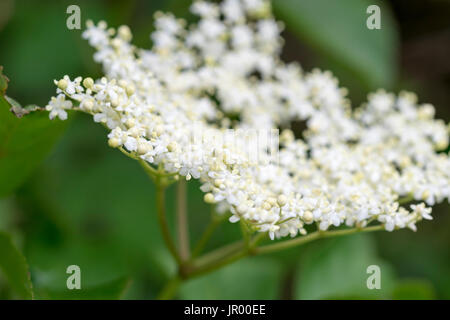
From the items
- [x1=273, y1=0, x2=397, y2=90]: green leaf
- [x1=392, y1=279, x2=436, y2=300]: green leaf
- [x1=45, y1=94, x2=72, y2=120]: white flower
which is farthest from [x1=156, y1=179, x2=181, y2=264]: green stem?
[x1=273, y1=0, x2=397, y2=90]: green leaf

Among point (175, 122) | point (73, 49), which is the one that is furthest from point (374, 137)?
point (73, 49)

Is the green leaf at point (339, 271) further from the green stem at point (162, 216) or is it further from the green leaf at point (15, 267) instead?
the green leaf at point (15, 267)

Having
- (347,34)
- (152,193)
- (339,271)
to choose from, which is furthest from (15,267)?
(347,34)

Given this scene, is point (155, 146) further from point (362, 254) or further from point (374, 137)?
point (362, 254)

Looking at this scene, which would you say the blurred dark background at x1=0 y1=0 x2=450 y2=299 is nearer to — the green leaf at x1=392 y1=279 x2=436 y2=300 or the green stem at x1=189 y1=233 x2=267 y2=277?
the green leaf at x1=392 y1=279 x2=436 y2=300

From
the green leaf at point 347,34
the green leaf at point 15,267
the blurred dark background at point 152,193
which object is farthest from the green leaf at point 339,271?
the green leaf at point 15,267
